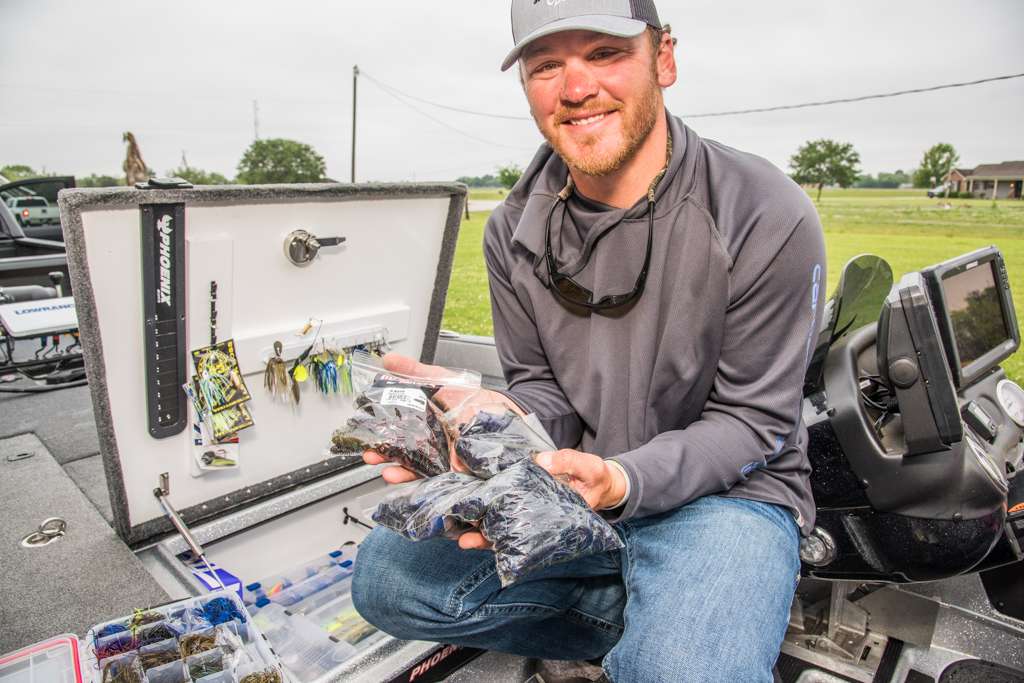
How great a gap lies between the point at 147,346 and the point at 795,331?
1419mm

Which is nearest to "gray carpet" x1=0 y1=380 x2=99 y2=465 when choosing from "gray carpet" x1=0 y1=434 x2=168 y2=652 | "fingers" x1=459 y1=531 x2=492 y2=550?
"gray carpet" x1=0 y1=434 x2=168 y2=652

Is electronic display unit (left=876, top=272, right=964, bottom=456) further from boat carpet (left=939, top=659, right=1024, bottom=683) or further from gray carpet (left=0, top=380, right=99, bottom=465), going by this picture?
gray carpet (left=0, top=380, right=99, bottom=465)

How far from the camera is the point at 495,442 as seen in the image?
3.92 ft

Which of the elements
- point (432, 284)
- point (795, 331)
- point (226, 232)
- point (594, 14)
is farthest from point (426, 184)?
point (795, 331)

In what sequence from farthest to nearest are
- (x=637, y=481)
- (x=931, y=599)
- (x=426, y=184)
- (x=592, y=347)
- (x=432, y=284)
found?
(x=432, y=284) → (x=426, y=184) → (x=931, y=599) → (x=592, y=347) → (x=637, y=481)

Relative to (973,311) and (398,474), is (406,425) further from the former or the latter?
(973,311)

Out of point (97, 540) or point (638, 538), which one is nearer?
point (638, 538)

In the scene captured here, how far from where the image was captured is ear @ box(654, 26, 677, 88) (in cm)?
148

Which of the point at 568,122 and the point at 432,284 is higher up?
the point at 568,122

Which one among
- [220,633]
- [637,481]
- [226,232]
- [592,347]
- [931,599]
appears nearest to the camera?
[637,481]

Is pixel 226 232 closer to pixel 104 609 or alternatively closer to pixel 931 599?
pixel 104 609

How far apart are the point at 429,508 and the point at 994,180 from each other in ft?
9.57

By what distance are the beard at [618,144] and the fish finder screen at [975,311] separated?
71 cm

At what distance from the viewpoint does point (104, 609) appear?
1.53m
